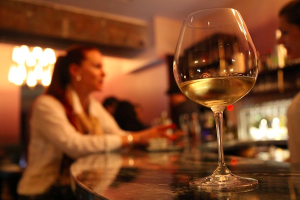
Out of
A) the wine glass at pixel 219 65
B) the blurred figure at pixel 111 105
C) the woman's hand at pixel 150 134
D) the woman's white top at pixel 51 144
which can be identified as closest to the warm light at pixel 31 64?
the blurred figure at pixel 111 105

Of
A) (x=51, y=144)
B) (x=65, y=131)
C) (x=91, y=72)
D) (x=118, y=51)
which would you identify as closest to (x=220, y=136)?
(x=65, y=131)

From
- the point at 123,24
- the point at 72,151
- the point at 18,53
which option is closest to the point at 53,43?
the point at 18,53

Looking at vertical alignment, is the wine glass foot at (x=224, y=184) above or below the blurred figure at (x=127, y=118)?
below

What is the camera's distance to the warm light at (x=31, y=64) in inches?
147

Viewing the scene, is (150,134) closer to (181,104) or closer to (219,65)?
(219,65)

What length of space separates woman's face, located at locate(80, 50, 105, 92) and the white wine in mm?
1274

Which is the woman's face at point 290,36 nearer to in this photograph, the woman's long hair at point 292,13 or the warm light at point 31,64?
the woman's long hair at point 292,13

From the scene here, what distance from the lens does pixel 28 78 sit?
3848 mm

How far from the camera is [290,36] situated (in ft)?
3.47

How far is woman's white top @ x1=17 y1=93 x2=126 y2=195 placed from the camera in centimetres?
122

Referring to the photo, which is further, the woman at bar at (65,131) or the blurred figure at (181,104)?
the blurred figure at (181,104)

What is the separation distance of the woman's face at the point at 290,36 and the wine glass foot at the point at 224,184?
0.85 m

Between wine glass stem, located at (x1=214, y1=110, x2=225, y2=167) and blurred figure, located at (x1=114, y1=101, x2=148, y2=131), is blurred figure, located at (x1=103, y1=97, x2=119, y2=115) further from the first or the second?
wine glass stem, located at (x1=214, y1=110, x2=225, y2=167)

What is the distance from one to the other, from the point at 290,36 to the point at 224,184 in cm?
89
